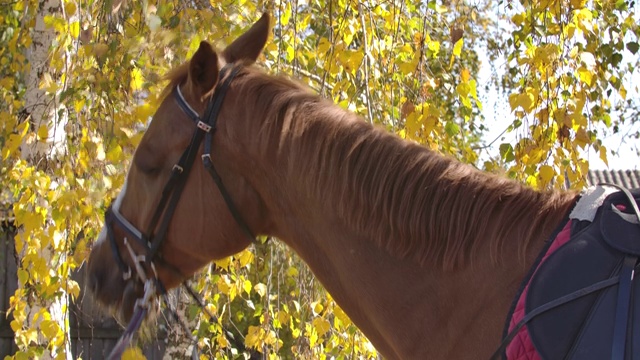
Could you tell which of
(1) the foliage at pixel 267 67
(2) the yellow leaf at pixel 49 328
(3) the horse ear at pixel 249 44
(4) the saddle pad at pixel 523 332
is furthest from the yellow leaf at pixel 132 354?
(4) the saddle pad at pixel 523 332

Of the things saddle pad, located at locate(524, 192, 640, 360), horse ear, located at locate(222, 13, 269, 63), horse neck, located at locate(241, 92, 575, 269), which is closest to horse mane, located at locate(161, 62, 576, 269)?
horse neck, located at locate(241, 92, 575, 269)

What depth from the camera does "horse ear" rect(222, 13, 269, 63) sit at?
204 cm

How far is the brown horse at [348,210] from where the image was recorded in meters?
1.56

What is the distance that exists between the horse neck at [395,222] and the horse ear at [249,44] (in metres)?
0.28

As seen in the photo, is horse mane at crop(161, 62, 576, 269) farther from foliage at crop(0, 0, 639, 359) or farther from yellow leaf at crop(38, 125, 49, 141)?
yellow leaf at crop(38, 125, 49, 141)

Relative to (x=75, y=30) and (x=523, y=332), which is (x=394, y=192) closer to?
(x=523, y=332)

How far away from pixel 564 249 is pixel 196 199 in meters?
0.93

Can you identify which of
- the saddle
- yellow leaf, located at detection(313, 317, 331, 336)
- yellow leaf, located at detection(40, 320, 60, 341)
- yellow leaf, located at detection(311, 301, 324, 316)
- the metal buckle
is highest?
the metal buckle

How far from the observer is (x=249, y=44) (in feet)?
6.75

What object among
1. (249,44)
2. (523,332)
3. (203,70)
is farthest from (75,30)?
(523,332)

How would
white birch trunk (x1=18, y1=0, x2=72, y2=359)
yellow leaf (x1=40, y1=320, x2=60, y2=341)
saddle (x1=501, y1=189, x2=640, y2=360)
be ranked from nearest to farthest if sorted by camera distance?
saddle (x1=501, y1=189, x2=640, y2=360) → yellow leaf (x1=40, y1=320, x2=60, y2=341) → white birch trunk (x1=18, y1=0, x2=72, y2=359)

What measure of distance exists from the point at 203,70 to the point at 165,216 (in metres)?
0.40

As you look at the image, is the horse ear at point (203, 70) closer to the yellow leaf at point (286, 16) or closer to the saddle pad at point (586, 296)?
the saddle pad at point (586, 296)

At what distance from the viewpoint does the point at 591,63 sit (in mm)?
2781
